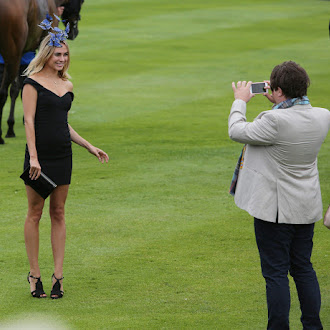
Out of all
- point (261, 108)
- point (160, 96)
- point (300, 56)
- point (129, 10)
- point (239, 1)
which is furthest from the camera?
point (239, 1)

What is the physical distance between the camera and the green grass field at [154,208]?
5.78m

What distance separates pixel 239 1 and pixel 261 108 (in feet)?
66.6

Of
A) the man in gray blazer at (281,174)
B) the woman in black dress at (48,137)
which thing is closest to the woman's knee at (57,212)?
the woman in black dress at (48,137)

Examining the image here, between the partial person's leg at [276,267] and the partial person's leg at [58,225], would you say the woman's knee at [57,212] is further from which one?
the partial person's leg at [276,267]

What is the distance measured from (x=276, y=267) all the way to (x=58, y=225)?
71.5 inches

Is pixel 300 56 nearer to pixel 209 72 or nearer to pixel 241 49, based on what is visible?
pixel 241 49

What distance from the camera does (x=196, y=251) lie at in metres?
6.99

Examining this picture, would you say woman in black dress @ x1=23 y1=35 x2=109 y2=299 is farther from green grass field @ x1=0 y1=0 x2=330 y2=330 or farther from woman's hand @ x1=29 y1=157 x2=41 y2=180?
green grass field @ x1=0 y1=0 x2=330 y2=330

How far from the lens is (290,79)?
485 cm

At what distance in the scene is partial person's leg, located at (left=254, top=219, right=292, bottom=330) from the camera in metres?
4.93

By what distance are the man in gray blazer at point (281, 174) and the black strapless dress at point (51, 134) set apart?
143cm

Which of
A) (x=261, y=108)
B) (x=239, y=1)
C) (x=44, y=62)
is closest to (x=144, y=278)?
(x=44, y=62)

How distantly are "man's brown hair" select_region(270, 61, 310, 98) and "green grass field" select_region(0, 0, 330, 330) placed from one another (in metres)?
1.59

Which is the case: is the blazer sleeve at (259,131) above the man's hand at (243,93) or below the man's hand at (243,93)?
below
